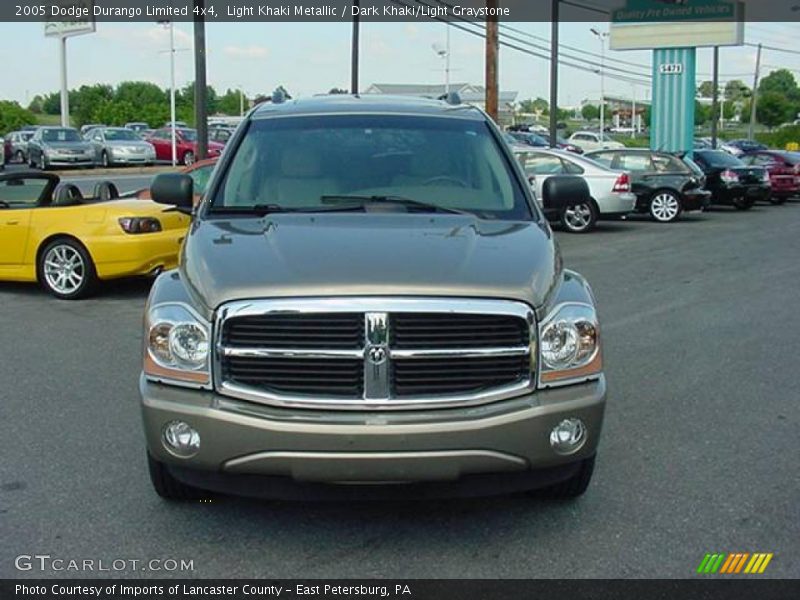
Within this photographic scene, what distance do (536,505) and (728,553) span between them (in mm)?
894

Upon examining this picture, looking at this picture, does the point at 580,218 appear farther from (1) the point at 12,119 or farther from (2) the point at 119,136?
(1) the point at 12,119

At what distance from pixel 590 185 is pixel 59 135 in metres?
25.4

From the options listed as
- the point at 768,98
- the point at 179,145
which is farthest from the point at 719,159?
the point at 768,98

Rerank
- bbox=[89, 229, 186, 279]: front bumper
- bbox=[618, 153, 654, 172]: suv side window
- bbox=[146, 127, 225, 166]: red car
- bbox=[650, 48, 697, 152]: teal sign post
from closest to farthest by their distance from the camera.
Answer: bbox=[89, 229, 186, 279]: front bumper, bbox=[618, 153, 654, 172]: suv side window, bbox=[650, 48, 697, 152]: teal sign post, bbox=[146, 127, 225, 166]: red car

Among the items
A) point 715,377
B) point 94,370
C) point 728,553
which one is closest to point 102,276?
point 94,370

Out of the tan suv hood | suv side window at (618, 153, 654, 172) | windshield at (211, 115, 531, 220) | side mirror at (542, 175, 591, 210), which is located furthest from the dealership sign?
the tan suv hood

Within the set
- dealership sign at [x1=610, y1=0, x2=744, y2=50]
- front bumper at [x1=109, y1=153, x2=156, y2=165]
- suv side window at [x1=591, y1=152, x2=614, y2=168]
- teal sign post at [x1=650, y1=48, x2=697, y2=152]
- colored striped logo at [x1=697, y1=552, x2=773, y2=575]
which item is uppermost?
dealership sign at [x1=610, y1=0, x2=744, y2=50]

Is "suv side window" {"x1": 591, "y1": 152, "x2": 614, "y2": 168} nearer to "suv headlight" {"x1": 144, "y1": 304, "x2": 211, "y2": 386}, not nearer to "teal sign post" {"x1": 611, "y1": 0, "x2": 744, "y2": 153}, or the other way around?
"teal sign post" {"x1": 611, "y1": 0, "x2": 744, "y2": 153}

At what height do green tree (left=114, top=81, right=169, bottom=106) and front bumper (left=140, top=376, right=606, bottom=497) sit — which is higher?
green tree (left=114, top=81, right=169, bottom=106)

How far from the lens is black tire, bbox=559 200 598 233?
18188 mm

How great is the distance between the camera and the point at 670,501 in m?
4.63

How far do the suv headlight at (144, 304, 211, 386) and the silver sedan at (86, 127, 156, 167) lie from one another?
117ft

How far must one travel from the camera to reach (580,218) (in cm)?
1827

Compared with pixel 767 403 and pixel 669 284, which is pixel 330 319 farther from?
pixel 669 284
